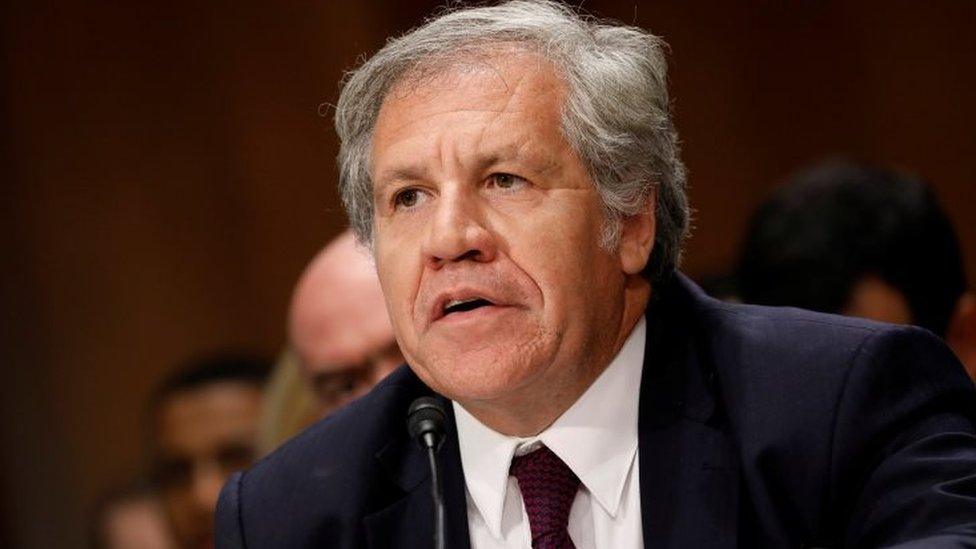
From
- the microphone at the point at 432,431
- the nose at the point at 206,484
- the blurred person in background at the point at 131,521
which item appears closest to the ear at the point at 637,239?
the microphone at the point at 432,431

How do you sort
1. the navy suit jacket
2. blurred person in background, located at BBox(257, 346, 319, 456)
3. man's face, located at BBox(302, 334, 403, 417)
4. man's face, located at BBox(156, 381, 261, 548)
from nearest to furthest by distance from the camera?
the navy suit jacket → man's face, located at BBox(302, 334, 403, 417) → blurred person in background, located at BBox(257, 346, 319, 456) → man's face, located at BBox(156, 381, 261, 548)

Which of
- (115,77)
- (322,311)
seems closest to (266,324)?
(115,77)

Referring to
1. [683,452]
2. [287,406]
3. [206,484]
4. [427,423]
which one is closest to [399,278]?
[427,423]

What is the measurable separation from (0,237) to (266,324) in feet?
2.94

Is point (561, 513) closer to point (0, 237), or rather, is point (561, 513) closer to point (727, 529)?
point (727, 529)

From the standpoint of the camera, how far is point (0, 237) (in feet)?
16.5

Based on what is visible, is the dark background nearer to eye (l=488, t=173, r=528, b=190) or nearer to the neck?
the neck

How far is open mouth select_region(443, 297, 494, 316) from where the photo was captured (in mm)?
2156

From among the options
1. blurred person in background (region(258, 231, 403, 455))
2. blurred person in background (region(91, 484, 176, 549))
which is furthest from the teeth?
blurred person in background (region(91, 484, 176, 549))

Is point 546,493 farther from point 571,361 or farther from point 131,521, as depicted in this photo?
point 131,521

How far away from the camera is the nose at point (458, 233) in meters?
2.13

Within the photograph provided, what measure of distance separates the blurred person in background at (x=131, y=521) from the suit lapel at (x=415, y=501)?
8.67 feet

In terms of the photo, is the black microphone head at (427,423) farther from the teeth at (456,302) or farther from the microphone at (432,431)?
the teeth at (456,302)

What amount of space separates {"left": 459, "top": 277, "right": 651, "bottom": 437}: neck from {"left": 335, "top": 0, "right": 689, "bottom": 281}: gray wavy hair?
0.14 meters
